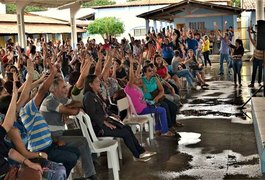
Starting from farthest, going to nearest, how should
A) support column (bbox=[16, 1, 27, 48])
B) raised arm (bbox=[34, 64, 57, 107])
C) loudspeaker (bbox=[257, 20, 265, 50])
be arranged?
support column (bbox=[16, 1, 27, 48])
loudspeaker (bbox=[257, 20, 265, 50])
raised arm (bbox=[34, 64, 57, 107])

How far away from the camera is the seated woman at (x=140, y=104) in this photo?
302 inches

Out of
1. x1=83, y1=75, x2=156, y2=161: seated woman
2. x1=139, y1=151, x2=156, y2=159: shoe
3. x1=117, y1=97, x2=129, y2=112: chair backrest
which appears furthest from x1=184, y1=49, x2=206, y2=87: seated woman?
x1=83, y1=75, x2=156, y2=161: seated woman

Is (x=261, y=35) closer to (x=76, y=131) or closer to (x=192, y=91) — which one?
(x=192, y=91)

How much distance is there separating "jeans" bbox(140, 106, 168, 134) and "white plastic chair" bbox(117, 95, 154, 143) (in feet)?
0.49

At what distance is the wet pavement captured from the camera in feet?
19.6

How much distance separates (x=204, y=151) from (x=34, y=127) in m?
3.24

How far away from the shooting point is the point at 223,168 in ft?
20.2

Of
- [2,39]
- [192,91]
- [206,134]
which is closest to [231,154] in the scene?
[206,134]

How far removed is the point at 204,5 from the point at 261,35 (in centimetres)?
1608

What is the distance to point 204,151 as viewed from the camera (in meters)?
7.05

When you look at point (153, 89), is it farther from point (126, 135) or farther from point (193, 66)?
point (193, 66)

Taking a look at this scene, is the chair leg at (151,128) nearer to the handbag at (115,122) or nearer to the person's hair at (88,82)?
the handbag at (115,122)

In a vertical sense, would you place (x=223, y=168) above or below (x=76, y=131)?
below

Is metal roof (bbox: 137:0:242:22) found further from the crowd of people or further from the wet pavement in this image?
the crowd of people
